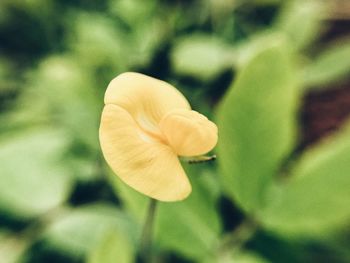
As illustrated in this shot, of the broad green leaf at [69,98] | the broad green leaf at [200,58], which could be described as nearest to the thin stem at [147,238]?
the broad green leaf at [69,98]

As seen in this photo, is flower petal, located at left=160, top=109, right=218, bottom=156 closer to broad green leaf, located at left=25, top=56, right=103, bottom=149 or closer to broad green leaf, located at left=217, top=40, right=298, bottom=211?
broad green leaf, located at left=217, top=40, right=298, bottom=211

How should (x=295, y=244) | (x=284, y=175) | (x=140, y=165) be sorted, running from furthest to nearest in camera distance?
(x=284, y=175) < (x=295, y=244) < (x=140, y=165)

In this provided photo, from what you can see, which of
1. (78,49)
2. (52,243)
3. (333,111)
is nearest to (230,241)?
(52,243)

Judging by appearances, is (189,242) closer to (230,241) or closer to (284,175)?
(230,241)

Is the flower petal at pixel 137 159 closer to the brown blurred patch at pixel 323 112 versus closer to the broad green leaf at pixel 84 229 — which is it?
the broad green leaf at pixel 84 229

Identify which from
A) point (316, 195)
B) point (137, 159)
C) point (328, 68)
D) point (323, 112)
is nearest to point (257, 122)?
point (316, 195)

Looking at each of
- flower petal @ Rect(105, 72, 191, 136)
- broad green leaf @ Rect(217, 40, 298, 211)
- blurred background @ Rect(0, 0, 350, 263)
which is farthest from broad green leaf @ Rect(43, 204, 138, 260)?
flower petal @ Rect(105, 72, 191, 136)
